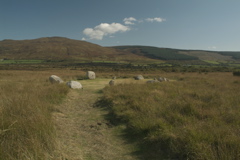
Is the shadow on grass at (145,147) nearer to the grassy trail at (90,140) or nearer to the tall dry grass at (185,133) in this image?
the tall dry grass at (185,133)

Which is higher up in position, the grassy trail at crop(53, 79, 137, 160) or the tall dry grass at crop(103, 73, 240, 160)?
the tall dry grass at crop(103, 73, 240, 160)

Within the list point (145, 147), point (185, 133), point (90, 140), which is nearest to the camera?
point (185, 133)

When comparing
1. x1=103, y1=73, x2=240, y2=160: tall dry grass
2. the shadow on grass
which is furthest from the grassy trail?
x1=103, y1=73, x2=240, y2=160: tall dry grass

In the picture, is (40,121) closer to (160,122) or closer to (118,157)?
(118,157)

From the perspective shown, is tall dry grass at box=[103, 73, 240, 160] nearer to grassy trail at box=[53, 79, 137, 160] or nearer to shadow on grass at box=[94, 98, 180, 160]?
shadow on grass at box=[94, 98, 180, 160]

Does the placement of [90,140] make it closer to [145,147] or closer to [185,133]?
[145,147]

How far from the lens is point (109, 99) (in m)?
9.25

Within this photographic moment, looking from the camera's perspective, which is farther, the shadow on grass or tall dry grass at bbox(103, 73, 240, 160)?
the shadow on grass

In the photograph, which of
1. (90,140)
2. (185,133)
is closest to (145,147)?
(185,133)

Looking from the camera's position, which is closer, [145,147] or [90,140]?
[145,147]

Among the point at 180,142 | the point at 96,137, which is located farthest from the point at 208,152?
the point at 96,137

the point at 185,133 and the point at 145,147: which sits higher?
the point at 185,133

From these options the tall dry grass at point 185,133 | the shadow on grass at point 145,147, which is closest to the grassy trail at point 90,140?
the shadow on grass at point 145,147

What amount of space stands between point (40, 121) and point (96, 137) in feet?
5.60
